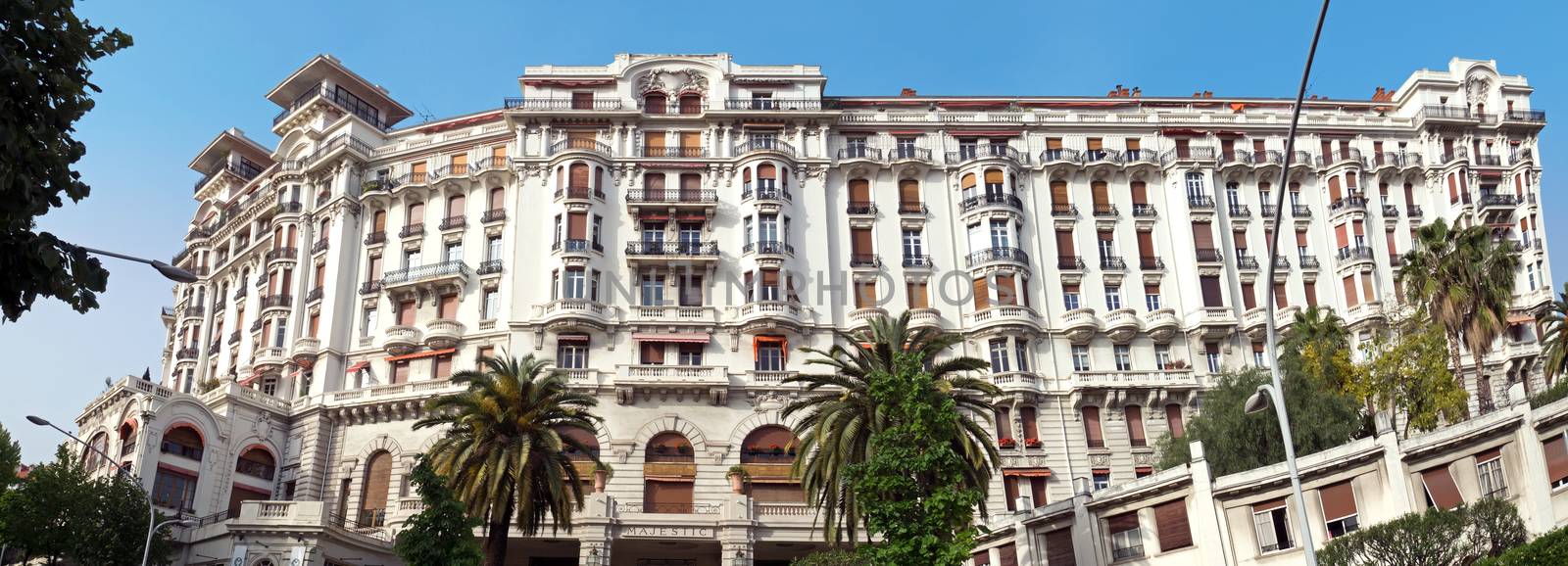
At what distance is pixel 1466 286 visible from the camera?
146 ft

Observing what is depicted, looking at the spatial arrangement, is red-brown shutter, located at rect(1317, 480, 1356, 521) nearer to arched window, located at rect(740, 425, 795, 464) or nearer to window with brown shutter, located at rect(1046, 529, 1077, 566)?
window with brown shutter, located at rect(1046, 529, 1077, 566)

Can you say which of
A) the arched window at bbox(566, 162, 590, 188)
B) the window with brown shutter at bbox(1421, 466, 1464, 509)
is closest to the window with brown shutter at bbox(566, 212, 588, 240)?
the arched window at bbox(566, 162, 590, 188)

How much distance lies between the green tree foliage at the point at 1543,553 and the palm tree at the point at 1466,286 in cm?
2223

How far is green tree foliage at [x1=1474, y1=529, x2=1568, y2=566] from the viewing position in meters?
23.4

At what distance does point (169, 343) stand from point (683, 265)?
→ 38.8m

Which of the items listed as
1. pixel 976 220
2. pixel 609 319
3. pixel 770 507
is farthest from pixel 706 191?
pixel 770 507

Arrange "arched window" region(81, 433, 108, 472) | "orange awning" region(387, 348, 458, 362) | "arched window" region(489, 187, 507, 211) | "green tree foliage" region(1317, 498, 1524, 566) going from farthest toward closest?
"arched window" region(489, 187, 507, 211), "orange awning" region(387, 348, 458, 362), "arched window" region(81, 433, 108, 472), "green tree foliage" region(1317, 498, 1524, 566)

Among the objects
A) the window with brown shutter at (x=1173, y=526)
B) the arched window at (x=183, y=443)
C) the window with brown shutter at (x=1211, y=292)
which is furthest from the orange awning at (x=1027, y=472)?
the arched window at (x=183, y=443)

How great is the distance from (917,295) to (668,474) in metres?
14.7

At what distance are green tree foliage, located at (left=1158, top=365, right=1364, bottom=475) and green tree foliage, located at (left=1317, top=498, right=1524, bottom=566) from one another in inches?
497

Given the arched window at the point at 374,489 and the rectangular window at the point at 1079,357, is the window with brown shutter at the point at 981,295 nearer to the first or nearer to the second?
the rectangular window at the point at 1079,357

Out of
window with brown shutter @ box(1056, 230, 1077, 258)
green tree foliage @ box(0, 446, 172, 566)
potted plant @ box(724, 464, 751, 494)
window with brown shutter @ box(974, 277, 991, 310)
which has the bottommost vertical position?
green tree foliage @ box(0, 446, 172, 566)

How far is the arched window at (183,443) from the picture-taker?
51.9 meters

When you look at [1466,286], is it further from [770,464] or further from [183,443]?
[183,443]
